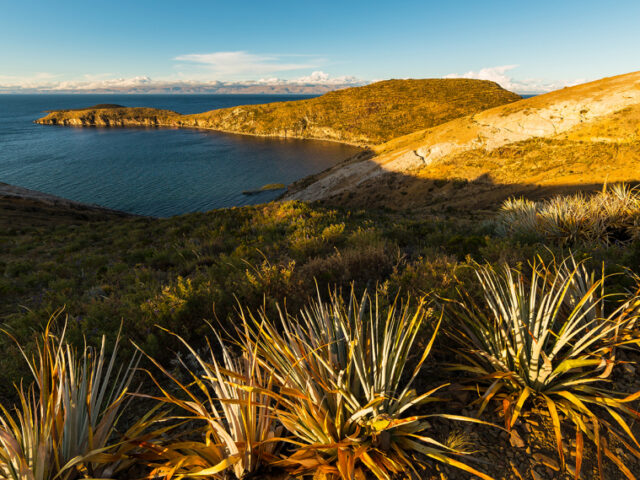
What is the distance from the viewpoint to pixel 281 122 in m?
101

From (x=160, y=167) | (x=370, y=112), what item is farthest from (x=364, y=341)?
(x=370, y=112)

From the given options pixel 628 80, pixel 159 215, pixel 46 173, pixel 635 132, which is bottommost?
pixel 159 215

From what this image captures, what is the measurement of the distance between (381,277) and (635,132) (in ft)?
92.8

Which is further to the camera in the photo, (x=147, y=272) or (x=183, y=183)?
(x=183, y=183)

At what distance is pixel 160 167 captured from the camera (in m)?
60.7

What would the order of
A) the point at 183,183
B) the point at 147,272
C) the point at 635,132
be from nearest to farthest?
the point at 147,272 < the point at 635,132 < the point at 183,183

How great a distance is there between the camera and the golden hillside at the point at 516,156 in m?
20.0

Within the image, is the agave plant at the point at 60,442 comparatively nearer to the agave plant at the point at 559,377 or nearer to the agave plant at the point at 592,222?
the agave plant at the point at 559,377

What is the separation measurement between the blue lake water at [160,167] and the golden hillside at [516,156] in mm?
20673

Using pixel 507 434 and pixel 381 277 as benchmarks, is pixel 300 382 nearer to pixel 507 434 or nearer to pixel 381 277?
pixel 507 434

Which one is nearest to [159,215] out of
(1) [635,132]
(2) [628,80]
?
(1) [635,132]

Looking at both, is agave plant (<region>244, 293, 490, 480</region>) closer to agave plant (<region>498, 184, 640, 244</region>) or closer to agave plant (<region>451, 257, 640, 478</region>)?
agave plant (<region>451, 257, 640, 478</region>)

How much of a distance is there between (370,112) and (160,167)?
63074 millimetres

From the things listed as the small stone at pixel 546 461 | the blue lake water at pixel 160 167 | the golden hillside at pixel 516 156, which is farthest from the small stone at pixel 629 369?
the blue lake water at pixel 160 167
